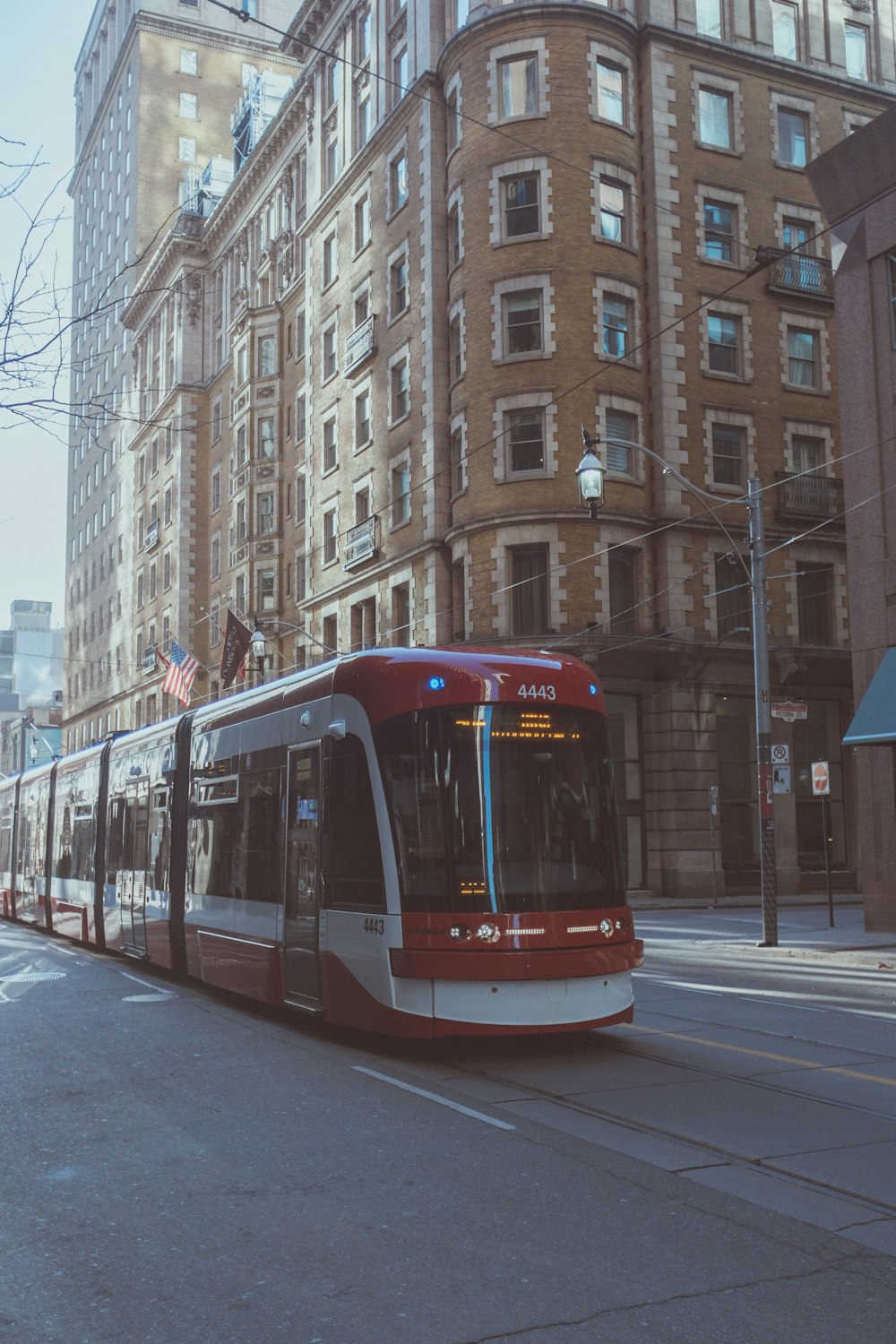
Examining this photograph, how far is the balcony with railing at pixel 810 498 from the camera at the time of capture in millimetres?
37594

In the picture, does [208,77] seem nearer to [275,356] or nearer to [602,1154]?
[275,356]

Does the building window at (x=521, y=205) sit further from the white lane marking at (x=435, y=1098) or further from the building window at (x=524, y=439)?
the white lane marking at (x=435, y=1098)

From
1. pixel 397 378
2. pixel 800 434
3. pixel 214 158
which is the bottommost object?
pixel 800 434

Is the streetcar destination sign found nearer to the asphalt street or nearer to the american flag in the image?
the asphalt street

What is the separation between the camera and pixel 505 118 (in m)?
35.8

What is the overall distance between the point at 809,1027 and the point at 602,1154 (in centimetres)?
569

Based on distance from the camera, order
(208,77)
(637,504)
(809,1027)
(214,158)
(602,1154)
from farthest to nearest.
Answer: (208,77)
(214,158)
(637,504)
(809,1027)
(602,1154)

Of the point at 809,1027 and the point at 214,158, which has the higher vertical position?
the point at 214,158

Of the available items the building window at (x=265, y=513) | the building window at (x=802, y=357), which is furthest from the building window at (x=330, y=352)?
the building window at (x=802, y=357)

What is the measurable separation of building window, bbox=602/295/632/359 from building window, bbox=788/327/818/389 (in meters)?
5.82

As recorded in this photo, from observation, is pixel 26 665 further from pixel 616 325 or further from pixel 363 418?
pixel 616 325

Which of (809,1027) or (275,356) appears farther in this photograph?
(275,356)

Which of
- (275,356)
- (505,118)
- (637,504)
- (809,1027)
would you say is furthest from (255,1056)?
(275,356)

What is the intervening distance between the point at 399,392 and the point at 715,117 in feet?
39.7
